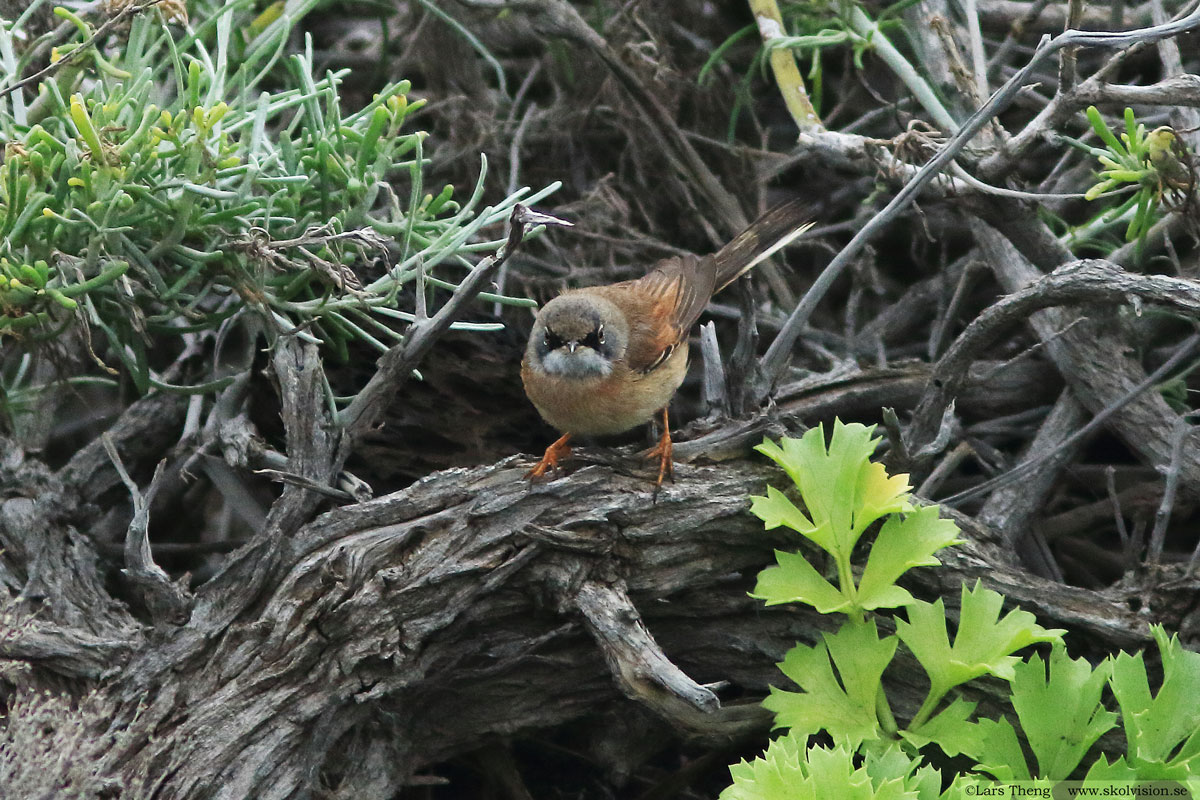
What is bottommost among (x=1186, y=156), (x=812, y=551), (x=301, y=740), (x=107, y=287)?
(x=301, y=740)

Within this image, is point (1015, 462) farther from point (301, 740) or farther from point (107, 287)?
point (107, 287)

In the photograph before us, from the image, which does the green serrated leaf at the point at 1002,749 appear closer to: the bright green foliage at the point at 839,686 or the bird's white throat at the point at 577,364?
the bright green foliage at the point at 839,686

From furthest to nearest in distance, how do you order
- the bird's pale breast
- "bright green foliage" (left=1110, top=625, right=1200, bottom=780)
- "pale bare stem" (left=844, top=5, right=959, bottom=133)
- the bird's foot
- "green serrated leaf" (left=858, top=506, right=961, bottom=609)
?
"pale bare stem" (left=844, top=5, right=959, bottom=133)
the bird's pale breast
the bird's foot
"green serrated leaf" (left=858, top=506, right=961, bottom=609)
"bright green foliage" (left=1110, top=625, right=1200, bottom=780)

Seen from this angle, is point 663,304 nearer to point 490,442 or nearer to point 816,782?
point 490,442

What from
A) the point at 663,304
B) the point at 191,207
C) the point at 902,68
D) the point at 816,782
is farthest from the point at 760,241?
the point at 816,782

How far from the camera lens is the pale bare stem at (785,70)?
3848 millimetres

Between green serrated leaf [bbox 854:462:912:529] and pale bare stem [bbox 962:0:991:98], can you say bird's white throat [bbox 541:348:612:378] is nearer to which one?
green serrated leaf [bbox 854:462:912:529]

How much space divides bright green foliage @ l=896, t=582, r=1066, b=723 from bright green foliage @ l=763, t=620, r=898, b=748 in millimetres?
81

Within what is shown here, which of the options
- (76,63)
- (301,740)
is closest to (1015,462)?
(301,740)

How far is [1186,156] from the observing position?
284cm

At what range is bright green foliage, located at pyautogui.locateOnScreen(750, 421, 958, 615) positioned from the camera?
2.68 meters

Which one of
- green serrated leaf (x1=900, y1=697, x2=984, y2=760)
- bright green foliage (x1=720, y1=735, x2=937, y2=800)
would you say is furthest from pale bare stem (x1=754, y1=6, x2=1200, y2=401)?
bright green foliage (x1=720, y1=735, x2=937, y2=800)

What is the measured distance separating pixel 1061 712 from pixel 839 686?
20.4 inches

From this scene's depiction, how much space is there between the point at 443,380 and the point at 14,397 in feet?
4.55
